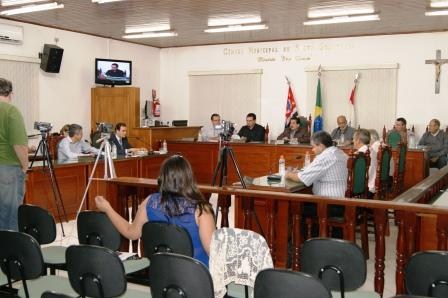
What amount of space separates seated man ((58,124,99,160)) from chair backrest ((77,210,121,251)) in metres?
4.34

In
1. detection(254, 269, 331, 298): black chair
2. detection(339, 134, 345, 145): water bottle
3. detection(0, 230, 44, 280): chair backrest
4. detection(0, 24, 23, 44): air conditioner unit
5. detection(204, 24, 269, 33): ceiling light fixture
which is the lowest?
detection(0, 230, 44, 280): chair backrest

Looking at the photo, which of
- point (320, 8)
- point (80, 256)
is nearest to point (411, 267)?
point (80, 256)

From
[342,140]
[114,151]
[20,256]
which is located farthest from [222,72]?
[20,256]

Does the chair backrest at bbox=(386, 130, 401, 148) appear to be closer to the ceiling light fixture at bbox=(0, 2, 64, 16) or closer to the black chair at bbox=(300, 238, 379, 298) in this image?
the ceiling light fixture at bbox=(0, 2, 64, 16)

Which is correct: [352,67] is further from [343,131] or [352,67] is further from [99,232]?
[99,232]

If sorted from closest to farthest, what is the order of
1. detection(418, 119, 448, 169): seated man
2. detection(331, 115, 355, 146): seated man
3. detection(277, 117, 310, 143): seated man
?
detection(418, 119, 448, 169): seated man < detection(331, 115, 355, 146): seated man < detection(277, 117, 310, 143): seated man

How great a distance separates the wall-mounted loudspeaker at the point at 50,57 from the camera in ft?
30.2

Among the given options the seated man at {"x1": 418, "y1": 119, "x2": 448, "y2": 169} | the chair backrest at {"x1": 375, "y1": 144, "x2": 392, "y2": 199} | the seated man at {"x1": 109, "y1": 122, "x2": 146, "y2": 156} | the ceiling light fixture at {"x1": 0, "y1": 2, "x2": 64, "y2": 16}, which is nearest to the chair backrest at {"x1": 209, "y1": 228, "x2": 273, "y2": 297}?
the chair backrest at {"x1": 375, "y1": 144, "x2": 392, "y2": 199}

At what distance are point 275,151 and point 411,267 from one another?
7.10 meters

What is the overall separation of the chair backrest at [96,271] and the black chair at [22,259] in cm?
25

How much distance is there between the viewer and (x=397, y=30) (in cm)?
962

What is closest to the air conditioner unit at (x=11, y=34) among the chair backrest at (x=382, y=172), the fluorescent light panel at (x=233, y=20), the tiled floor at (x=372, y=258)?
the fluorescent light panel at (x=233, y=20)

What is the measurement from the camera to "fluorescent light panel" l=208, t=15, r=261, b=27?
28.4ft

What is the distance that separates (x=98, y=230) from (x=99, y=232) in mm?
14
